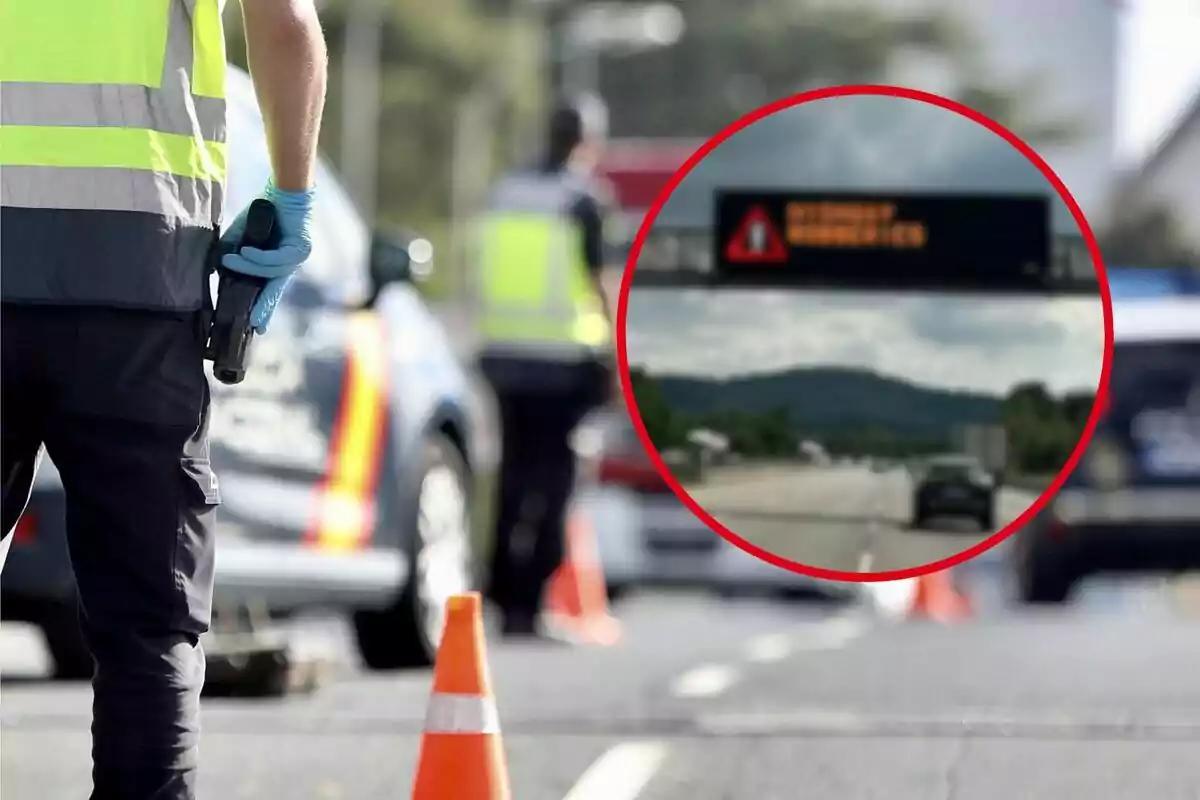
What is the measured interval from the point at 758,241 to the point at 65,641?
373cm

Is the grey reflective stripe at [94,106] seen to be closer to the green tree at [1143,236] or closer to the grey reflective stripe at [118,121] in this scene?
the grey reflective stripe at [118,121]

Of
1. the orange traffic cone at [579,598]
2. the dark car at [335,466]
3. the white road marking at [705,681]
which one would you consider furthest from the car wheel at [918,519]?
the orange traffic cone at [579,598]

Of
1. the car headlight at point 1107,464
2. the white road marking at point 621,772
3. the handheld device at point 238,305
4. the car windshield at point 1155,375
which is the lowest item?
Result: the car headlight at point 1107,464

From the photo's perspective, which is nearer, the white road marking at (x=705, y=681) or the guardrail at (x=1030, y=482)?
the guardrail at (x=1030, y=482)

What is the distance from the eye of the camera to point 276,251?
420cm

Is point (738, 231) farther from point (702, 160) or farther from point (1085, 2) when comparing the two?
point (1085, 2)

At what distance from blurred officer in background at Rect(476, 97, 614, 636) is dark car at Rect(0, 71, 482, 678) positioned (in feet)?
5.45

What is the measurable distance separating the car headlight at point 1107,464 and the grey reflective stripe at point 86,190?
10.0 meters

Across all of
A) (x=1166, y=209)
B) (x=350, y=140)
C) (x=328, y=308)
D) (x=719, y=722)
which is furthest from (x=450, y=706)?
(x=350, y=140)

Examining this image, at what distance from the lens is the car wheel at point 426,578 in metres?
9.05

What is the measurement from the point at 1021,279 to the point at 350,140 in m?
64.0

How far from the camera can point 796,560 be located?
549cm
